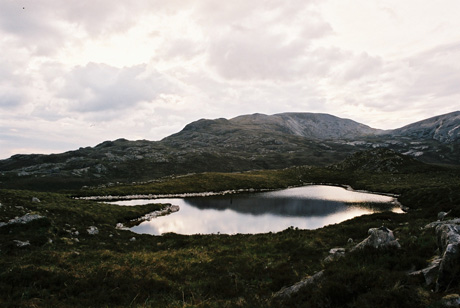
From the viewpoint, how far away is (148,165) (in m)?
187

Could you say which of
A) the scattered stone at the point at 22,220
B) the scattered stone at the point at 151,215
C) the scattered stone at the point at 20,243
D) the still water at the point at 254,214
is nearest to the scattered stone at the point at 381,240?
the still water at the point at 254,214

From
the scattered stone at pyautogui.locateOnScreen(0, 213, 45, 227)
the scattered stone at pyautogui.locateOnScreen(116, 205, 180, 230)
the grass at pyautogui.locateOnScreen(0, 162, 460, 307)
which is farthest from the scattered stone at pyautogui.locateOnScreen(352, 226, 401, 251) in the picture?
the scattered stone at pyautogui.locateOnScreen(116, 205, 180, 230)

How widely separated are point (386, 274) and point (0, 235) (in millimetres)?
33738

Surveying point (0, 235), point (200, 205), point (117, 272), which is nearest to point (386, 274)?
point (117, 272)

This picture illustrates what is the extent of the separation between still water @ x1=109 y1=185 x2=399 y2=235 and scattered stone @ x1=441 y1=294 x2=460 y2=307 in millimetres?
35932

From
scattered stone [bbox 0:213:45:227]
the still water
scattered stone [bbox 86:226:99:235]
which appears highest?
scattered stone [bbox 0:213:45:227]

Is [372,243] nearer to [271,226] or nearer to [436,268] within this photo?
[436,268]

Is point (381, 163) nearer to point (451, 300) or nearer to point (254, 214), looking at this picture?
point (254, 214)

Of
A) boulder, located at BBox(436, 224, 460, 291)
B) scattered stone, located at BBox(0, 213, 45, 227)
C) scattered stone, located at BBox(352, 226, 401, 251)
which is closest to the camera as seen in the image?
boulder, located at BBox(436, 224, 460, 291)

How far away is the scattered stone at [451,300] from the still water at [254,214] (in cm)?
3593

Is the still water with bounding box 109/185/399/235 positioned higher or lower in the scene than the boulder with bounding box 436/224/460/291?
lower

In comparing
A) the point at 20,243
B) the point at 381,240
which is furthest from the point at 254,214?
the point at 20,243

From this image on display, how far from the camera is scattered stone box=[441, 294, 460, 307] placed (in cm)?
749

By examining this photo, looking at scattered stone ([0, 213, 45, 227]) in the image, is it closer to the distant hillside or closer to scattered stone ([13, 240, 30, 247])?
scattered stone ([13, 240, 30, 247])
